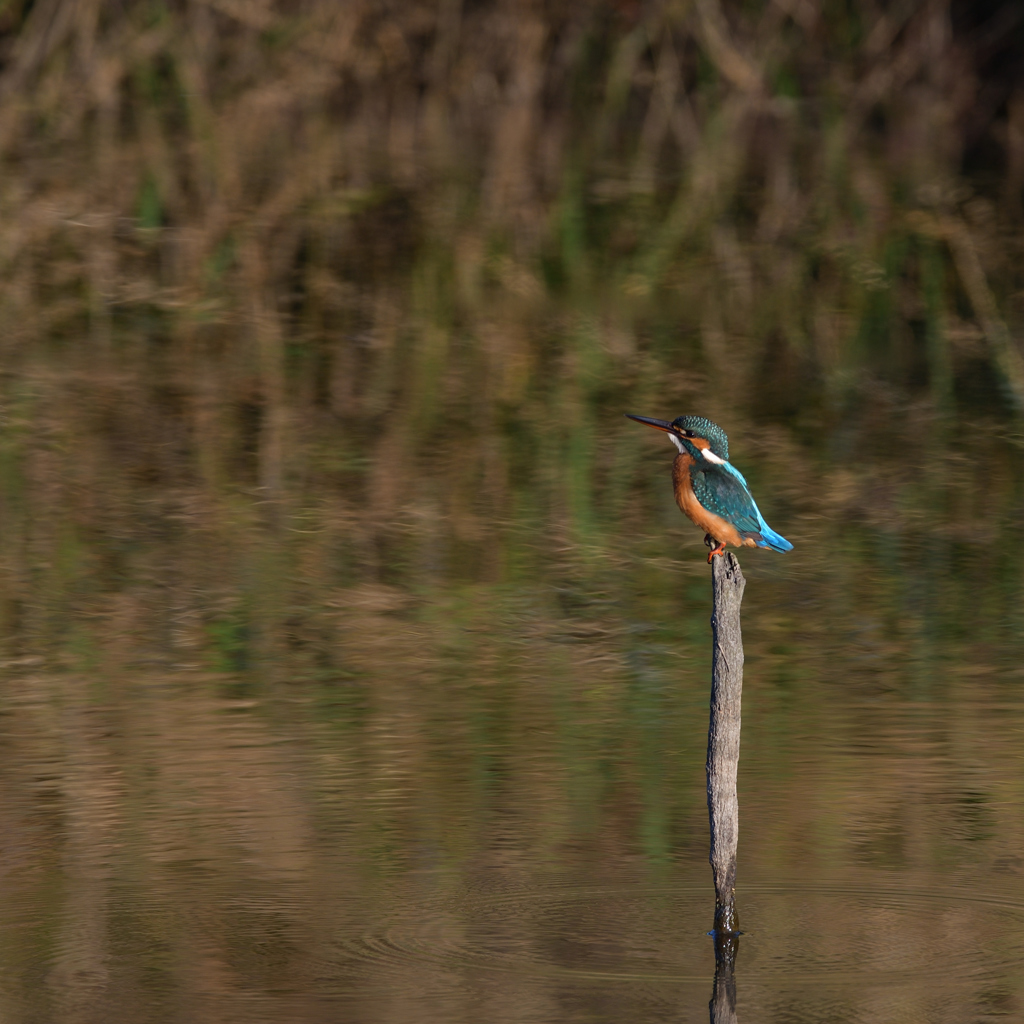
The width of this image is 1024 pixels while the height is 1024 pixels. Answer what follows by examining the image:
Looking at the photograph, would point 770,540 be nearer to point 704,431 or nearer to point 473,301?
point 704,431

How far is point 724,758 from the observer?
397cm

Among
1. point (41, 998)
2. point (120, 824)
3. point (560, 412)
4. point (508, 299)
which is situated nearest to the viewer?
point (41, 998)

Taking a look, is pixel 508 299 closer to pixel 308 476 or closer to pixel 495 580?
pixel 308 476

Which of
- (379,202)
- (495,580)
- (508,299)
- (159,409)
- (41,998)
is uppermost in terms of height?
(379,202)

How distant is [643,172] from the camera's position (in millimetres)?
15406

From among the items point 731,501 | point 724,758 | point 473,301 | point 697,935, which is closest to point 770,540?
point 731,501

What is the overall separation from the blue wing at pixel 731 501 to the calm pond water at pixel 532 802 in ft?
2.20

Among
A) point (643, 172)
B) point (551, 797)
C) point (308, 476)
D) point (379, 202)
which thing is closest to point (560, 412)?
point (308, 476)

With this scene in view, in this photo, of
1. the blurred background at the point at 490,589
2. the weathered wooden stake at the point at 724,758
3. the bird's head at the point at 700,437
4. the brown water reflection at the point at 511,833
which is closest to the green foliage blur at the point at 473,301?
Result: the blurred background at the point at 490,589

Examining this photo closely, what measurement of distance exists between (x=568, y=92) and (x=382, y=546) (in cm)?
1371

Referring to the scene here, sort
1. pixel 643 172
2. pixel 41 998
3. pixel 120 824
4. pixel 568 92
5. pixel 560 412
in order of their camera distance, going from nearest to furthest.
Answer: pixel 41 998 < pixel 120 824 < pixel 560 412 < pixel 643 172 < pixel 568 92

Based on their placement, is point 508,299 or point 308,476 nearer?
point 308,476

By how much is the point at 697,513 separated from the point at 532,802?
2.74 feet

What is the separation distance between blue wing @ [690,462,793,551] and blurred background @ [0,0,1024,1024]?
671mm
